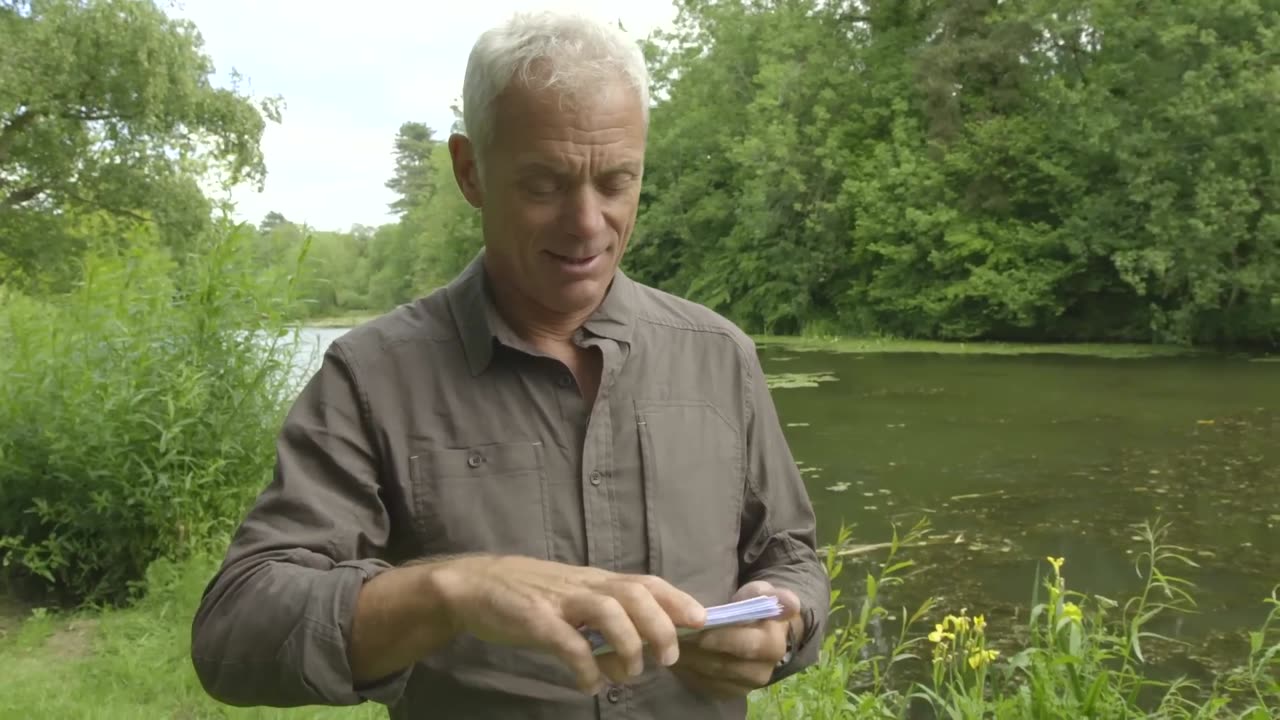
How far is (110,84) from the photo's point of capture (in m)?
13.9

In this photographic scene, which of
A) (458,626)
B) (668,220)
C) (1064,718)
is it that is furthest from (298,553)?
(668,220)

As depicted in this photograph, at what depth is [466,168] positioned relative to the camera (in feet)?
4.37

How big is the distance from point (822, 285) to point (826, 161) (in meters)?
3.64

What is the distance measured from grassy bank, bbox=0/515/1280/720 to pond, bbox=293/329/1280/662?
1.60 ft

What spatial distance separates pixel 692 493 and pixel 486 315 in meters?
0.34

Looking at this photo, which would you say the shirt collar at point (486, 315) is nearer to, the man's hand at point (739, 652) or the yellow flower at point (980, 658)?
the man's hand at point (739, 652)

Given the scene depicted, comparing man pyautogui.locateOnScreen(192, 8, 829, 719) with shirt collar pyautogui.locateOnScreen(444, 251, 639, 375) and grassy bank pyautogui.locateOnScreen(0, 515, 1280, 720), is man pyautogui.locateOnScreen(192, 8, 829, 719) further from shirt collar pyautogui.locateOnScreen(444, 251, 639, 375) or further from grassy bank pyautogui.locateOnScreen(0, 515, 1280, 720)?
grassy bank pyautogui.locateOnScreen(0, 515, 1280, 720)

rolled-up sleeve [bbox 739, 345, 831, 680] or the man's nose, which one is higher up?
the man's nose

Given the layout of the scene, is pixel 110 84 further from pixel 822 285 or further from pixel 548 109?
pixel 822 285

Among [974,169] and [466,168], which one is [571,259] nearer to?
[466,168]

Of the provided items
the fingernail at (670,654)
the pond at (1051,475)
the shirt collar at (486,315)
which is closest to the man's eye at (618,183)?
the shirt collar at (486,315)

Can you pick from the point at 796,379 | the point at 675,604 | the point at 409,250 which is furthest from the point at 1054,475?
the point at 409,250

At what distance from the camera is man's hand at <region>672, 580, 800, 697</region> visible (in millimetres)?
1103

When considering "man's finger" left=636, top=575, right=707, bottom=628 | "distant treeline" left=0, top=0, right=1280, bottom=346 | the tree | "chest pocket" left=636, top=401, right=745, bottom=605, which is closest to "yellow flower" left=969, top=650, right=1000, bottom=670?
"chest pocket" left=636, top=401, right=745, bottom=605
